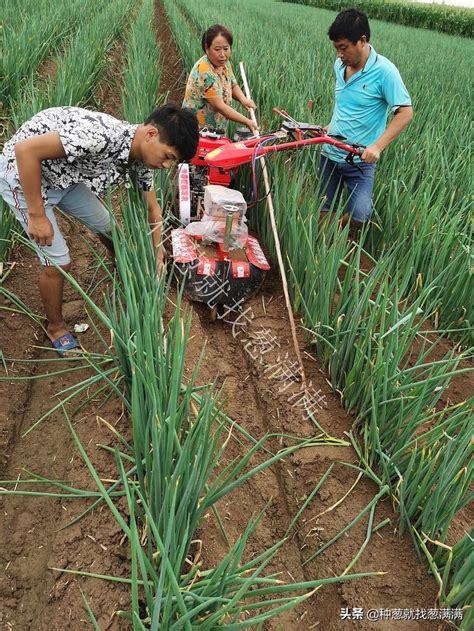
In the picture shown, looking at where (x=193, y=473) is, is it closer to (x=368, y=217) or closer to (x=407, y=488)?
(x=407, y=488)

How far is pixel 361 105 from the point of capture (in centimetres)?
245

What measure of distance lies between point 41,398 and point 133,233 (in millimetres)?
727

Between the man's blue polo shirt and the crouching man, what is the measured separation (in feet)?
4.10

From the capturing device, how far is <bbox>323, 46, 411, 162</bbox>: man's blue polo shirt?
7.48 ft

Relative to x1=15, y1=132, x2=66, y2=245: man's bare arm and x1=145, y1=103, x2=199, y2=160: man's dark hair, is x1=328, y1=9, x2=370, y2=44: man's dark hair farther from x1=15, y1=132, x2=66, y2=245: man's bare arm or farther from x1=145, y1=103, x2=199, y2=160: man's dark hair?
x1=15, y1=132, x2=66, y2=245: man's bare arm

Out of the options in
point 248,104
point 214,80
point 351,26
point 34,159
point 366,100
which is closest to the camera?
point 34,159

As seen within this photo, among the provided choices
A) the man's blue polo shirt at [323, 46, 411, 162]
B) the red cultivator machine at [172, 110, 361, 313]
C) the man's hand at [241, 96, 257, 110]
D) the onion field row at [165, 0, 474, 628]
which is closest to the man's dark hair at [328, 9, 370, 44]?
the man's blue polo shirt at [323, 46, 411, 162]

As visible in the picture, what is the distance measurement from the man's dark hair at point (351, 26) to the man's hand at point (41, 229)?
162 cm

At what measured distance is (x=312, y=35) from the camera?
313 inches

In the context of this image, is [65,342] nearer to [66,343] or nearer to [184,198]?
[66,343]

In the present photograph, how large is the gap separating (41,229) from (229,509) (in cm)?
114

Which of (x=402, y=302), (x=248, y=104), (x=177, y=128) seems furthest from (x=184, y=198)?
(x=402, y=302)

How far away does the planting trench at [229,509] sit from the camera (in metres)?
1.21

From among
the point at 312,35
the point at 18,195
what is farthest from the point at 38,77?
the point at 312,35
